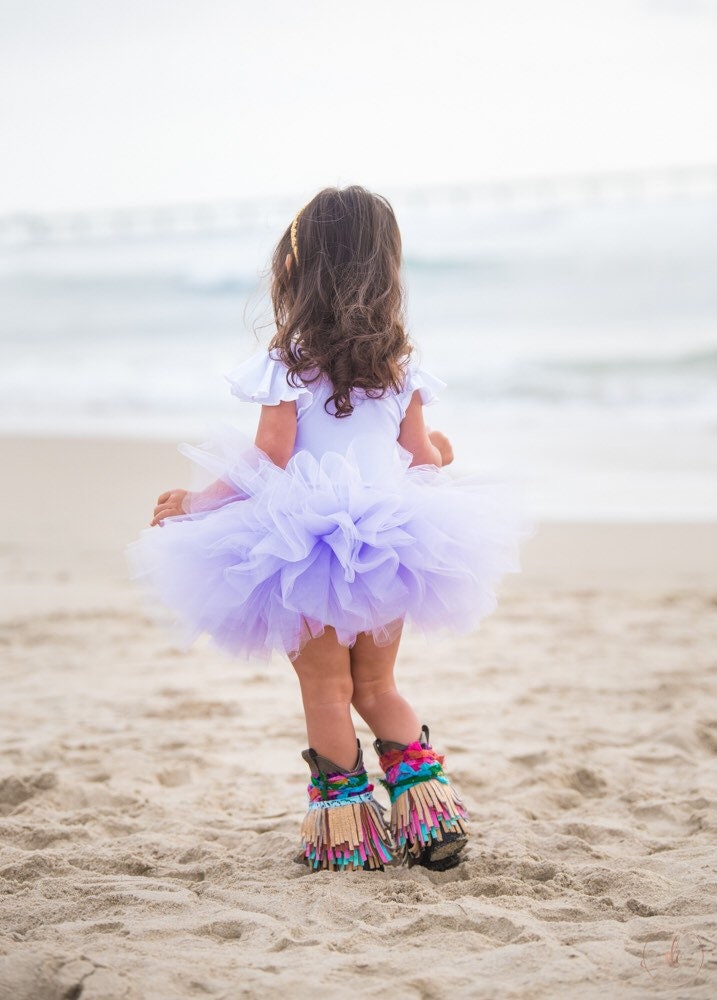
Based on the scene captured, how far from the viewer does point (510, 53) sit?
47.7 feet

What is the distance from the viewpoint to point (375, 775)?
3393mm

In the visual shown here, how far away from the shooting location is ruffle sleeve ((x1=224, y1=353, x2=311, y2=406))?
251 cm

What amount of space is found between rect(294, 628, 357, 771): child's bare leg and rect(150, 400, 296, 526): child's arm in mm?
434

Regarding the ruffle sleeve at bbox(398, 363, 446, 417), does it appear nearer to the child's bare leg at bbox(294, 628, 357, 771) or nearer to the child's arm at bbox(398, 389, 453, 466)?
the child's arm at bbox(398, 389, 453, 466)

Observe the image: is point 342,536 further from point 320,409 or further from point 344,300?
point 344,300

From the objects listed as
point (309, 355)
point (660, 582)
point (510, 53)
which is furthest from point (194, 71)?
point (309, 355)

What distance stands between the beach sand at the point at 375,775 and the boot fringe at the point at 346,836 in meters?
0.07

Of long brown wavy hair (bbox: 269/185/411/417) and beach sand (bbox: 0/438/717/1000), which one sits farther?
long brown wavy hair (bbox: 269/185/411/417)

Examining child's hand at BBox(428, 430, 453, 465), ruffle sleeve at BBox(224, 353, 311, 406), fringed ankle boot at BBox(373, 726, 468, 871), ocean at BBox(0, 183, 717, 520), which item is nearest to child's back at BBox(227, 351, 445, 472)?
ruffle sleeve at BBox(224, 353, 311, 406)

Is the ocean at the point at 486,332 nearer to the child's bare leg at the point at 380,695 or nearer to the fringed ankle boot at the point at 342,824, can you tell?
the child's bare leg at the point at 380,695

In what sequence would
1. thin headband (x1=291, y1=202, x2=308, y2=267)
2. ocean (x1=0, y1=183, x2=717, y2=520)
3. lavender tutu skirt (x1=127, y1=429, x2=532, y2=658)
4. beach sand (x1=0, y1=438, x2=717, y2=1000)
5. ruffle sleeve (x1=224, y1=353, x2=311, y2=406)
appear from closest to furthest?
beach sand (x1=0, y1=438, x2=717, y2=1000) < lavender tutu skirt (x1=127, y1=429, x2=532, y2=658) < ruffle sleeve (x1=224, y1=353, x2=311, y2=406) < thin headband (x1=291, y1=202, x2=308, y2=267) < ocean (x1=0, y1=183, x2=717, y2=520)

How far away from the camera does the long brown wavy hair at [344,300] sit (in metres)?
2.54

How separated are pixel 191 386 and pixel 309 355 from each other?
10681 millimetres

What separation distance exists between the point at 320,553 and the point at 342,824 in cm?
69
